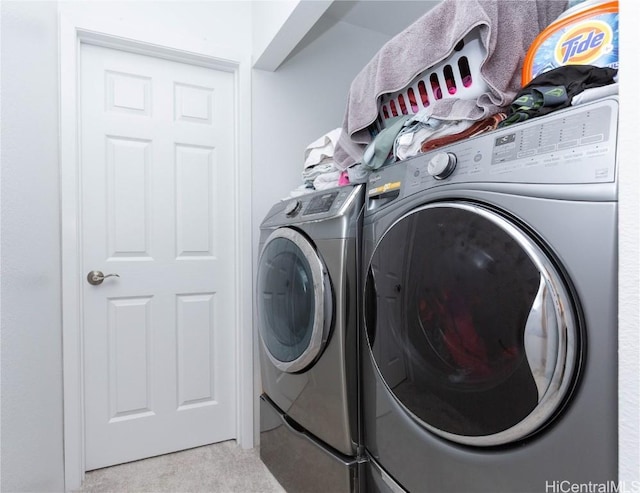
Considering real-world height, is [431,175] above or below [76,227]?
above

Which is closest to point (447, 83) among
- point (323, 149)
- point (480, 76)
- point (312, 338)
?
point (480, 76)

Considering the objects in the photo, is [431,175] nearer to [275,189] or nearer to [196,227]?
[275,189]

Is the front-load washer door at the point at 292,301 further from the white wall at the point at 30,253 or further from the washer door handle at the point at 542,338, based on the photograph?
the white wall at the point at 30,253

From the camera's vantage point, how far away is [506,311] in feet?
2.39

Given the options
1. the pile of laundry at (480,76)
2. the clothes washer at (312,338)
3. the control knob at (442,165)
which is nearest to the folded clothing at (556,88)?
the pile of laundry at (480,76)

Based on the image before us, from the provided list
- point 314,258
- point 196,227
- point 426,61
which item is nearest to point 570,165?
point 426,61

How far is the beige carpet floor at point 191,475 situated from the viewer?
5.42 feet

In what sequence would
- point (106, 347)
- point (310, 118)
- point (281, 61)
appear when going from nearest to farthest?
point (106, 347)
point (281, 61)
point (310, 118)

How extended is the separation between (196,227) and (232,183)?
1.05 feet

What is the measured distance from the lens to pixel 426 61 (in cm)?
111

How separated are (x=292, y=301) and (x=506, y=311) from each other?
A: 2.96ft

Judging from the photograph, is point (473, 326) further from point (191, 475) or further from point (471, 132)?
point (191, 475)

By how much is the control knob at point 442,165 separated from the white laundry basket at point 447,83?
25 centimetres

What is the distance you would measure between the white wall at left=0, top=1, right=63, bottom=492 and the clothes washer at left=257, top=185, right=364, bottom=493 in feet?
2.73
